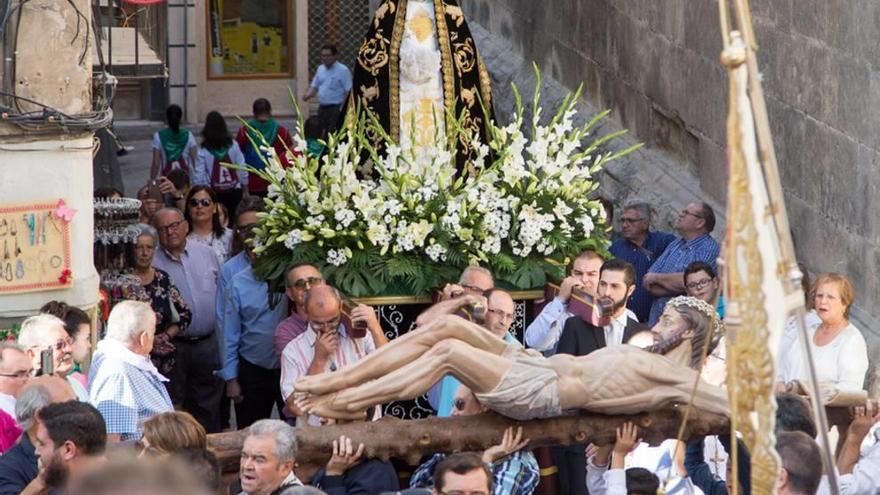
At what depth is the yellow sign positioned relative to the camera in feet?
27.4

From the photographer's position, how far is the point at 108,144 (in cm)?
1409

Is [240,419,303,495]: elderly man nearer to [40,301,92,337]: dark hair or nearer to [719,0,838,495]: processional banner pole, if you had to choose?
[40,301,92,337]: dark hair

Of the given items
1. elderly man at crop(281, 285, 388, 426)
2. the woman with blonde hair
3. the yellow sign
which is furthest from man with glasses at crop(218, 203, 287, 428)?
the woman with blonde hair

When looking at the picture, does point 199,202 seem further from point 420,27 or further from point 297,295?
point 297,295

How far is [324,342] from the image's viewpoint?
8180mm

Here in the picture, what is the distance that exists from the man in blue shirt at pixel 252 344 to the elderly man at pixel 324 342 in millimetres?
1124

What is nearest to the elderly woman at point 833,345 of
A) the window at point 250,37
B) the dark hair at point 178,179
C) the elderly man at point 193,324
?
the elderly man at point 193,324

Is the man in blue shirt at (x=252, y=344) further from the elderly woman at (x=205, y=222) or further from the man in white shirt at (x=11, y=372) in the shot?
the man in white shirt at (x=11, y=372)

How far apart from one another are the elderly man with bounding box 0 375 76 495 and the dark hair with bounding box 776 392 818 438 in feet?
8.18

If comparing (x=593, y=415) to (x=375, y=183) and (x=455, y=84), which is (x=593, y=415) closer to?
(x=375, y=183)

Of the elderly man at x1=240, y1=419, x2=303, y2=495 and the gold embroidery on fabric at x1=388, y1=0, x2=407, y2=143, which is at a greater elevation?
the gold embroidery on fabric at x1=388, y1=0, x2=407, y2=143

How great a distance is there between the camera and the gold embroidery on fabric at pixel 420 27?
10.4m

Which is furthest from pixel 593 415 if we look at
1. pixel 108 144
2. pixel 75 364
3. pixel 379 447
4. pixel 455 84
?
pixel 108 144

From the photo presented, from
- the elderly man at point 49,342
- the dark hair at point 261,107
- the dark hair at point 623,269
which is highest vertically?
the dark hair at point 261,107
